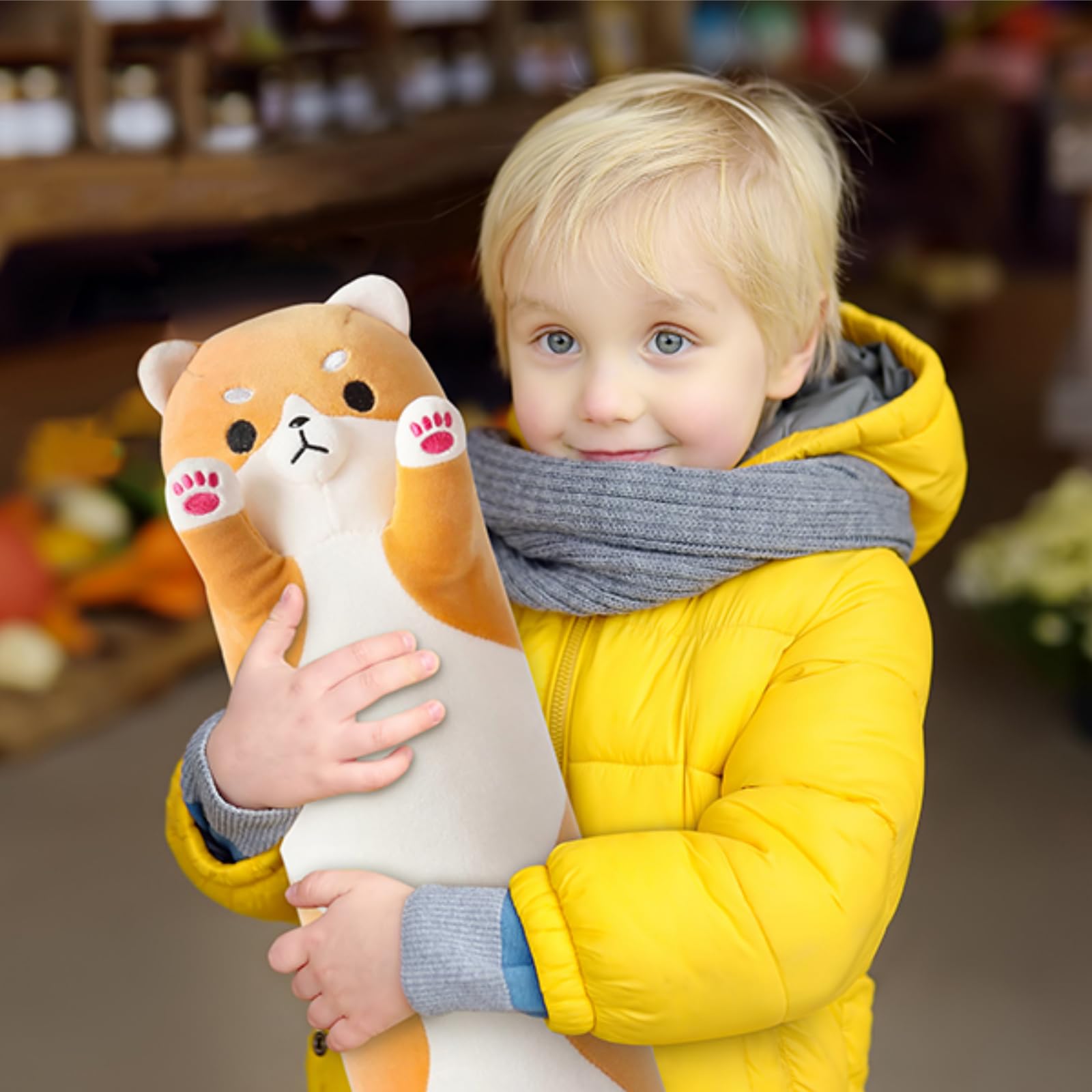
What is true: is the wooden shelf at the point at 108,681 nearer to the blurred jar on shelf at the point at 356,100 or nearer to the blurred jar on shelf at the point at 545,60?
the blurred jar on shelf at the point at 356,100

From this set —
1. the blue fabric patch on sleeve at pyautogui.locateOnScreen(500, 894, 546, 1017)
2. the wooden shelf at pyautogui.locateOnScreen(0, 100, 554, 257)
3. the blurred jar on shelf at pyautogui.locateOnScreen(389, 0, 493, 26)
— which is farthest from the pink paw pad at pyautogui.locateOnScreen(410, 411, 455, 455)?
the blurred jar on shelf at pyautogui.locateOnScreen(389, 0, 493, 26)

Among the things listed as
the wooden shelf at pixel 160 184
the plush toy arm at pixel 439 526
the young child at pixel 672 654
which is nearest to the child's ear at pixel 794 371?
the young child at pixel 672 654

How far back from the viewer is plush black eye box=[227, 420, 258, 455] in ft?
1.97

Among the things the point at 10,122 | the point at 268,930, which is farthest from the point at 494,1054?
the point at 10,122

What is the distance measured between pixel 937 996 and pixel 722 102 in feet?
3.85

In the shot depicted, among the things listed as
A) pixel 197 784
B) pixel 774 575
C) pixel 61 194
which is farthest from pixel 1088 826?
pixel 61 194

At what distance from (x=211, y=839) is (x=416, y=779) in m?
0.17

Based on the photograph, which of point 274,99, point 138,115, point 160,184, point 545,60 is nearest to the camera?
point 160,184

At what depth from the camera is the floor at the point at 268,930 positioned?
1451 millimetres

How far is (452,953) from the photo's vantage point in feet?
1.95

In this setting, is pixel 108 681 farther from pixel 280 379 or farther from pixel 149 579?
pixel 280 379

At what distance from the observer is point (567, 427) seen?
0.72m

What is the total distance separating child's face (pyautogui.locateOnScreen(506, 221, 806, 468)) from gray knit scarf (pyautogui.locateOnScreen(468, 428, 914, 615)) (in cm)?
2

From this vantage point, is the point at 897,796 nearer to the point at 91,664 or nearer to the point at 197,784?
the point at 197,784
